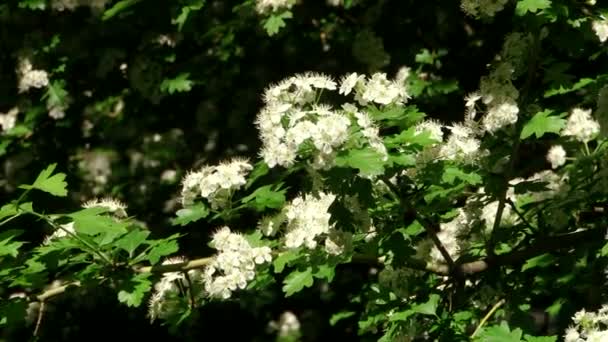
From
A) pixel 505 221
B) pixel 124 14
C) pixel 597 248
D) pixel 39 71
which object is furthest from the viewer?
pixel 39 71

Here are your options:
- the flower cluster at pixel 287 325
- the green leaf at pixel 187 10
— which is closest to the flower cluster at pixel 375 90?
the green leaf at pixel 187 10

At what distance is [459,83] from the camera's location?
6043 mm

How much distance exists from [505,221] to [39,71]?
11.0 ft

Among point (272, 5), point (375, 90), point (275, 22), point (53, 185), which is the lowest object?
point (53, 185)

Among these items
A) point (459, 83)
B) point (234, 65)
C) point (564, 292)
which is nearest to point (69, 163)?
point (234, 65)

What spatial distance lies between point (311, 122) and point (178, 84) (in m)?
3.33

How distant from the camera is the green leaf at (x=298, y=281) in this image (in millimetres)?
3504

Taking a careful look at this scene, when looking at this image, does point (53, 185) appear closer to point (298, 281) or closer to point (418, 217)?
point (298, 281)

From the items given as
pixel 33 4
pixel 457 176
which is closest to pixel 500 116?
pixel 457 176

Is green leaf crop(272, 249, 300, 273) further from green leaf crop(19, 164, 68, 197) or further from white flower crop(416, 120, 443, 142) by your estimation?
green leaf crop(19, 164, 68, 197)

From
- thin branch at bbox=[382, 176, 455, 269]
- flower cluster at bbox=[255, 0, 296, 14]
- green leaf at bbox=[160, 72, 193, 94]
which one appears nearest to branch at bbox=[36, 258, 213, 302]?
thin branch at bbox=[382, 176, 455, 269]

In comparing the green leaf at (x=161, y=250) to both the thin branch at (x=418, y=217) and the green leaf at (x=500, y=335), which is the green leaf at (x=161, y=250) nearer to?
the thin branch at (x=418, y=217)

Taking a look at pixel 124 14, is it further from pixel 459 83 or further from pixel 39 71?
pixel 459 83

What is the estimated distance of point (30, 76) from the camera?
642 centimetres
